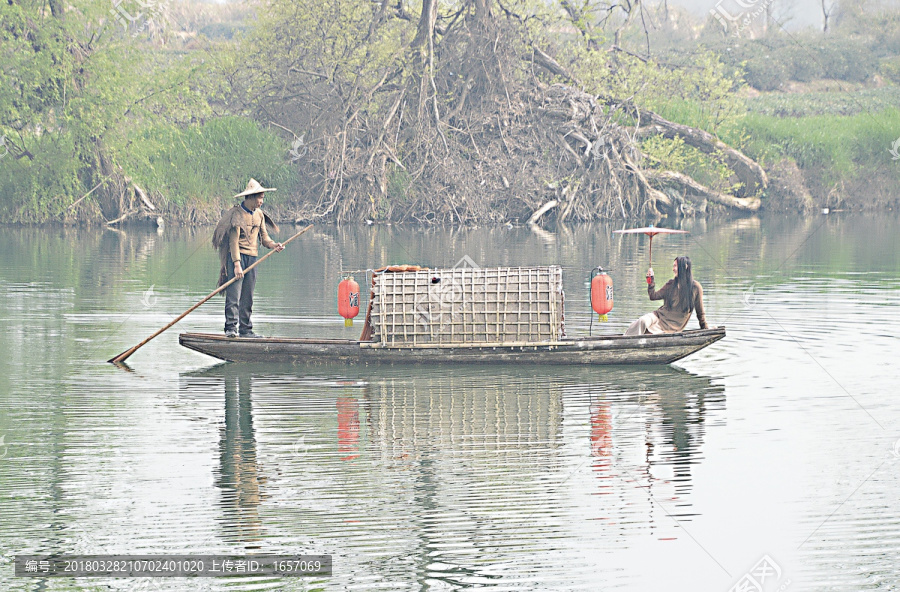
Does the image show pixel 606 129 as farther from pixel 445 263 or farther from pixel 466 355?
pixel 466 355

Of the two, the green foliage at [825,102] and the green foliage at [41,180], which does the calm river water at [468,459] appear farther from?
the green foliage at [825,102]

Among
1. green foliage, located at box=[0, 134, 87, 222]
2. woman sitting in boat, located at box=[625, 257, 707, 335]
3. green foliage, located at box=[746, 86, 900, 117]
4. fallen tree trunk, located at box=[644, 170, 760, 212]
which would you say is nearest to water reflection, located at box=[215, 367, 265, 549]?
woman sitting in boat, located at box=[625, 257, 707, 335]

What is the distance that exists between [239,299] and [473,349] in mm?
3125

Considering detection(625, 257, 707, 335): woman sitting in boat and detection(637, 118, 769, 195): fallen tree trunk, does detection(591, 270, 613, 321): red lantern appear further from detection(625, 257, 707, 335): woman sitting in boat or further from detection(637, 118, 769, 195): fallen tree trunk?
detection(637, 118, 769, 195): fallen tree trunk

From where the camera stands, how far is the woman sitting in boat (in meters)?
13.6

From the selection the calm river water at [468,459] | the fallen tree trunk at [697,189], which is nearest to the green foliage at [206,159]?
the fallen tree trunk at [697,189]

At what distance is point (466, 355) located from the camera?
13422 millimetres

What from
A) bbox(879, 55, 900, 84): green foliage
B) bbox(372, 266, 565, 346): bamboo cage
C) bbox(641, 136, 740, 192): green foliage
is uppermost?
bbox(879, 55, 900, 84): green foliage

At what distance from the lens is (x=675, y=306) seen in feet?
45.2

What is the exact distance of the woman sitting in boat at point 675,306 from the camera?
44.5ft

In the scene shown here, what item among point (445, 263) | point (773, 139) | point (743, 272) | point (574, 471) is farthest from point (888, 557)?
point (773, 139)

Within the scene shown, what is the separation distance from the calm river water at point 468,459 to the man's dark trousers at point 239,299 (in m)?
0.70

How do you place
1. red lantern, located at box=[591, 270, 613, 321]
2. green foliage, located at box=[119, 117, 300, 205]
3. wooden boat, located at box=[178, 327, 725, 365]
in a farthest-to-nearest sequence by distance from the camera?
green foliage, located at box=[119, 117, 300, 205], red lantern, located at box=[591, 270, 613, 321], wooden boat, located at box=[178, 327, 725, 365]

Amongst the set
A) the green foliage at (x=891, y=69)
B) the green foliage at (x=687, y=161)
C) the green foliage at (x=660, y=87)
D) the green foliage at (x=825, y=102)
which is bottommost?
the green foliage at (x=687, y=161)
